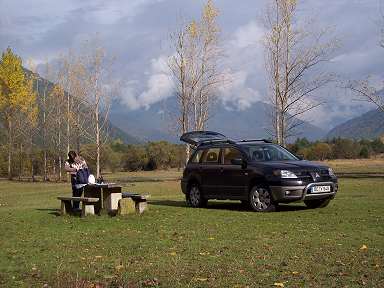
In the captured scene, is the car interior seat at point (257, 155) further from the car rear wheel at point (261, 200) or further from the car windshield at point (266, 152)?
the car rear wheel at point (261, 200)

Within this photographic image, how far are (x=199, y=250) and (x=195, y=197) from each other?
7.65 m

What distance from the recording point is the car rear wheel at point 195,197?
16.2 meters

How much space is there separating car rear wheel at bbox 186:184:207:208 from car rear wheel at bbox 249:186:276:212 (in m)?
2.10

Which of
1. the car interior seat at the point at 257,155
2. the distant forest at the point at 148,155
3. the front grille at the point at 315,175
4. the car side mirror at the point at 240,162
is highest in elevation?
the distant forest at the point at 148,155

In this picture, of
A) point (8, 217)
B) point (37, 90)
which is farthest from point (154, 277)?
point (37, 90)

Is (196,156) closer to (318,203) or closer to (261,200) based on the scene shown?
(261,200)

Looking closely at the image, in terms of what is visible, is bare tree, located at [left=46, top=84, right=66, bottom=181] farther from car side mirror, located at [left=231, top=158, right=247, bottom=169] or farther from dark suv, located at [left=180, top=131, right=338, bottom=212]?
car side mirror, located at [left=231, top=158, right=247, bottom=169]

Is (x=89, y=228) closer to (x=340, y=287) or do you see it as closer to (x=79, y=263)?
(x=79, y=263)

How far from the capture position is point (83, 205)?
Result: 46.2 feet

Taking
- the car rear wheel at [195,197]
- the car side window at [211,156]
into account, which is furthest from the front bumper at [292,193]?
the car rear wheel at [195,197]

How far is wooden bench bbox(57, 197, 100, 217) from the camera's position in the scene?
13898 mm

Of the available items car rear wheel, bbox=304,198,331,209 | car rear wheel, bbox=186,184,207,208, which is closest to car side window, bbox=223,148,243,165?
car rear wheel, bbox=186,184,207,208

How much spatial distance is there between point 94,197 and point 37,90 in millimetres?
42094

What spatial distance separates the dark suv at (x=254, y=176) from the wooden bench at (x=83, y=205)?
3201 millimetres
